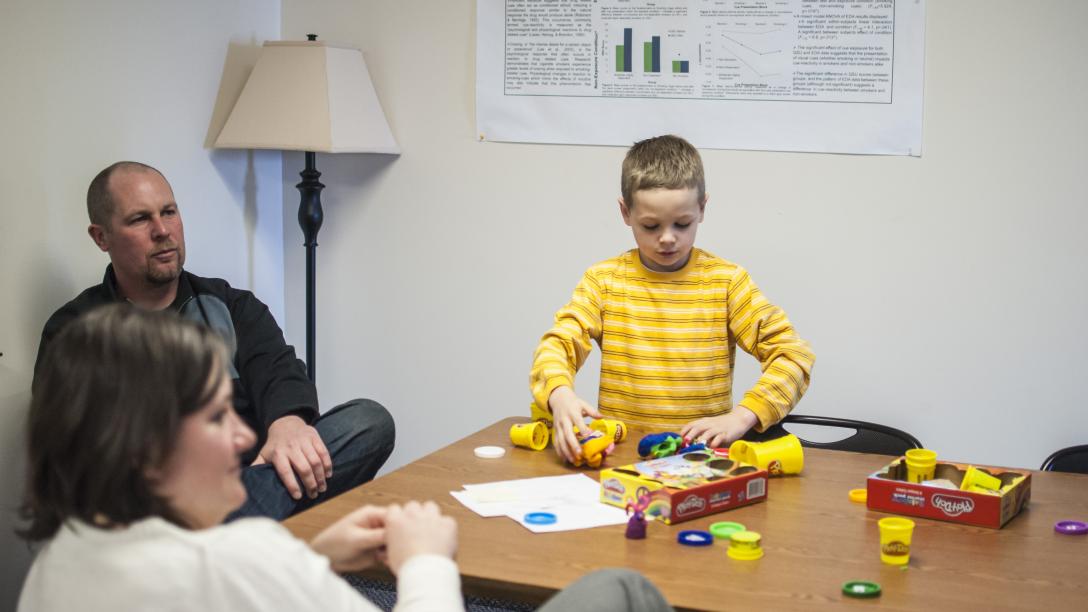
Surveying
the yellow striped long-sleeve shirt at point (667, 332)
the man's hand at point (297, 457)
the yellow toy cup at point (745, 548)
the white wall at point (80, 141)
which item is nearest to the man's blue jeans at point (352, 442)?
the man's hand at point (297, 457)

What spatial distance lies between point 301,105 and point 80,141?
2.23ft

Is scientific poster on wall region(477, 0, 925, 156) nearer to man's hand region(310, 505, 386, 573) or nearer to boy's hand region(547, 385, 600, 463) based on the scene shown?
boy's hand region(547, 385, 600, 463)

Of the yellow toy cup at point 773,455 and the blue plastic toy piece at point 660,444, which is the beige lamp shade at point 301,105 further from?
the yellow toy cup at point 773,455

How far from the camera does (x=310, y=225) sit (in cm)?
321

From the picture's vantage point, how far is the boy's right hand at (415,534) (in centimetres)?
113

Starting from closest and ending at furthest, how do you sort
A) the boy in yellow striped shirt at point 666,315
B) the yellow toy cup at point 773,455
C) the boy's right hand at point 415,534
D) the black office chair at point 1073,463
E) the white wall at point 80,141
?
the boy's right hand at point 415,534, the yellow toy cup at point 773,455, the boy in yellow striped shirt at point 666,315, the white wall at point 80,141, the black office chair at point 1073,463

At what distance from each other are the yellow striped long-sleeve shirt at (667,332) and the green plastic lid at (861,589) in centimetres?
98

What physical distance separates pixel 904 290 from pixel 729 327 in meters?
0.90

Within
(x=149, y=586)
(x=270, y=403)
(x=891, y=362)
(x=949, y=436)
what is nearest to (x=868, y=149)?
(x=891, y=362)

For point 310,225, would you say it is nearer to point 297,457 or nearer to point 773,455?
point 297,457

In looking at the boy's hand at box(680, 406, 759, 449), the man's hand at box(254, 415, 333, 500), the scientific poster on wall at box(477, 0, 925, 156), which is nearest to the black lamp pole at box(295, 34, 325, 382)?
the scientific poster on wall at box(477, 0, 925, 156)

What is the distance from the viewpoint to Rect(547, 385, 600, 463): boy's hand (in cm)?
180

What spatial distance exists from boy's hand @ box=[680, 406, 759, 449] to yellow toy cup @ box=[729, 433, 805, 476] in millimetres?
127

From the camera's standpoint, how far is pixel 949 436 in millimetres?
2988
